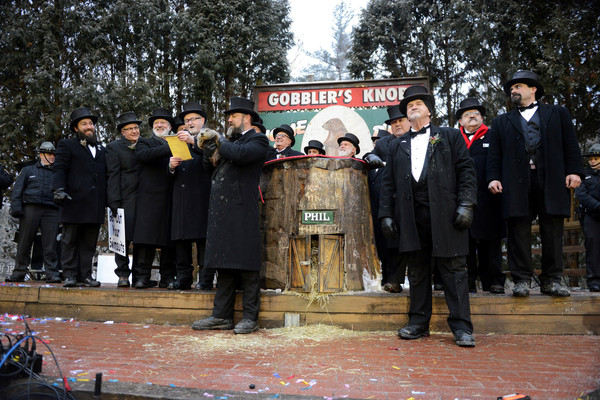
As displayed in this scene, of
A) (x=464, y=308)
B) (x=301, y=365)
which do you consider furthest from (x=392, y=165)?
(x=301, y=365)

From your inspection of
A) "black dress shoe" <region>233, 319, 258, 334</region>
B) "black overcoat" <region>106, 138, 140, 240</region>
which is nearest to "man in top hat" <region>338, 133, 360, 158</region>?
"black overcoat" <region>106, 138, 140, 240</region>

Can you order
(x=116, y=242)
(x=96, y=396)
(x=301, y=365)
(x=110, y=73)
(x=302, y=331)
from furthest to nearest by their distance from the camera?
(x=110, y=73)
(x=116, y=242)
(x=302, y=331)
(x=301, y=365)
(x=96, y=396)

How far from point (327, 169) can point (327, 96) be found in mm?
5679

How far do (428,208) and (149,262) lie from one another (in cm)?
367

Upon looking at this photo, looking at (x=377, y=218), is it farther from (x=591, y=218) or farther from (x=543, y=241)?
(x=591, y=218)

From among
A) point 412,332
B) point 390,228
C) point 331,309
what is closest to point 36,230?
point 331,309

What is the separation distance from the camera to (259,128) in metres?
7.44

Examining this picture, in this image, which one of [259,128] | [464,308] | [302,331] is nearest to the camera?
[464,308]

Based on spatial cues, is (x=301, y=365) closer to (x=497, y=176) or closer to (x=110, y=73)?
(x=497, y=176)

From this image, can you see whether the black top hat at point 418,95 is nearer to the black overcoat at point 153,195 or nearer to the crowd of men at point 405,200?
the crowd of men at point 405,200

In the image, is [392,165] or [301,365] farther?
[392,165]

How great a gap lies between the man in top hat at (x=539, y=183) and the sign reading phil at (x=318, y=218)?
5.53ft

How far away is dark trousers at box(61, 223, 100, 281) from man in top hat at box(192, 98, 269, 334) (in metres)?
2.17

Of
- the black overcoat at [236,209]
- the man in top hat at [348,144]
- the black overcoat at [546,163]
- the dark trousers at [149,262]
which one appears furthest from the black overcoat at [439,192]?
the dark trousers at [149,262]
